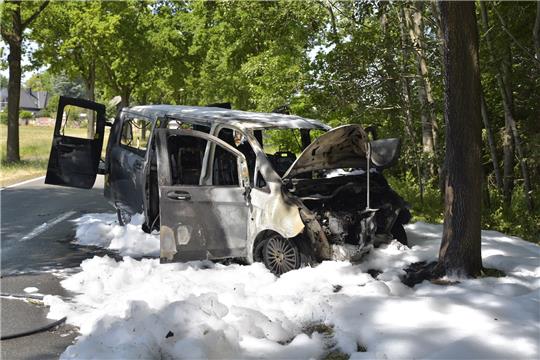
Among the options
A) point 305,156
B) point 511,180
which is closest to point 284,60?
point 511,180

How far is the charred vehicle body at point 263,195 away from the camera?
637cm

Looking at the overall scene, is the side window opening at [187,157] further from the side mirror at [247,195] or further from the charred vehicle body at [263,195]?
the side mirror at [247,195]

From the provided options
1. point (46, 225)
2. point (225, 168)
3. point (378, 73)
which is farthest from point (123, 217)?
point (378, 73)

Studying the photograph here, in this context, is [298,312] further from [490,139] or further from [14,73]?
[14,73]

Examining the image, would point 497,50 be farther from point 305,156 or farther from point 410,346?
point 410,346

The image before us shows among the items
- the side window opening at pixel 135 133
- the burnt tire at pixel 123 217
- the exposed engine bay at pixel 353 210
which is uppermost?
the side window opening at pixel 135 133

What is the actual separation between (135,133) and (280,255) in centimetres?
428

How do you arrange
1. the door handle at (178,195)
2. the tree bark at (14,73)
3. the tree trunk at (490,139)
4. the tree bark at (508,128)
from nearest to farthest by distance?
1. the door handle at (178,195)
2. the tree bark at (508,128)
3. the tree trunk at (490,139)
4. the tree bark at (14,73)

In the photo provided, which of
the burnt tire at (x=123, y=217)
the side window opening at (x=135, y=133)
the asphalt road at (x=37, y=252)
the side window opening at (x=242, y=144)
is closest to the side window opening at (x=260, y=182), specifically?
the side window opening at (x=242, y=144)

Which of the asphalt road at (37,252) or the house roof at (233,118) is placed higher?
the house roof at (233,118)

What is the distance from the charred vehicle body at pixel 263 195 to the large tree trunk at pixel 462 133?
3.28 ft

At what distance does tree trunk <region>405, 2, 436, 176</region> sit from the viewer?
37.9 feet

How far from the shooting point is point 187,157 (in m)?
8.16

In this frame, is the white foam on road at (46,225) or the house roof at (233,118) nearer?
the house roof at (233,118)
